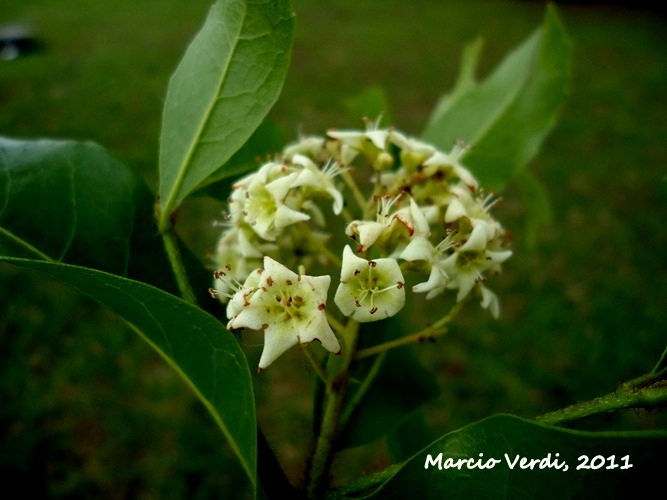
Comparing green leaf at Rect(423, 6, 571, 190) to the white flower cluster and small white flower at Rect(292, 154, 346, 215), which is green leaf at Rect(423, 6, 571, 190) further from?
small white flower at Rect(292, 154, 346, 215)

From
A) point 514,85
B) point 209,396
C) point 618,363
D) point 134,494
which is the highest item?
point 514,85

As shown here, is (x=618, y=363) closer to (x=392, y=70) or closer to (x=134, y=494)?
(x=134, y=494)

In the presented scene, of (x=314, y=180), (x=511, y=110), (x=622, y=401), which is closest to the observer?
(x=622, y=401)

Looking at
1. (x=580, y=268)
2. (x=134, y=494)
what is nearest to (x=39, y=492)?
(x=134, y=494)

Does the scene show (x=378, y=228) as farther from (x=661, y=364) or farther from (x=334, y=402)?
(x=661, y=364)

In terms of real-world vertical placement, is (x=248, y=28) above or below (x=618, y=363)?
above

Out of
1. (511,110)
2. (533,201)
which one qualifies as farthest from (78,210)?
(533,201)
